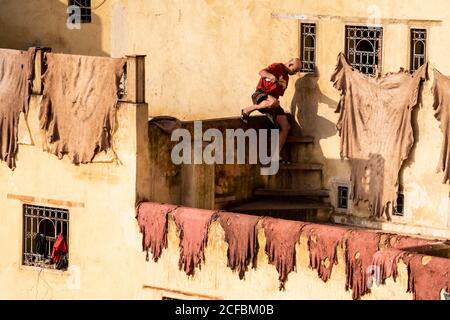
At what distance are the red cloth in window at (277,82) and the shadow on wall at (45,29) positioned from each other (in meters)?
3.82

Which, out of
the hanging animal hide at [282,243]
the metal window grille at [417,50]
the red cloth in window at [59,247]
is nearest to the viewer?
the hanging animal hide at [282,243]

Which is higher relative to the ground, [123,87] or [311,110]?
[123,87]

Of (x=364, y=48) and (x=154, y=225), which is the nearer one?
(x=154, y=225)

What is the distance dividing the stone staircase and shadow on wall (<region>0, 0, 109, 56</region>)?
4143mm

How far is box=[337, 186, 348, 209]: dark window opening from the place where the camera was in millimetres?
37562

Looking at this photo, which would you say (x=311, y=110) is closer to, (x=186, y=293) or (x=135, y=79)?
(x=135, y=79)

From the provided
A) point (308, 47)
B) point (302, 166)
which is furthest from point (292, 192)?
point (308, 47)

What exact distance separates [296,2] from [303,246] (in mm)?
4912

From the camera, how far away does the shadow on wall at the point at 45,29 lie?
40.3 meters

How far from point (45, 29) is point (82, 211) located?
195 inches

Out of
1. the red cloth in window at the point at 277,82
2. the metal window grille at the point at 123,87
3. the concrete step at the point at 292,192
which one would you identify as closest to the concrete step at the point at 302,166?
the concrete step at the point at 292,192

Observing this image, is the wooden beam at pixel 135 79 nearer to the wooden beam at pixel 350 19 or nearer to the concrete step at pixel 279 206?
the concrete step at pixel 279 206

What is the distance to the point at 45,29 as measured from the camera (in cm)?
4081

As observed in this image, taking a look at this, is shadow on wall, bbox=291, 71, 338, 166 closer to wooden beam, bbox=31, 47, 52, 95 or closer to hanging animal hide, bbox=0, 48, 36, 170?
wooden beam, bbox=31, 47, 52, 95
